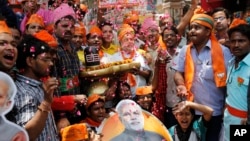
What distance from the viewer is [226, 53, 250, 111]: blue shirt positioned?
3666 millimetres

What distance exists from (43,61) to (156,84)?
1.62 meters

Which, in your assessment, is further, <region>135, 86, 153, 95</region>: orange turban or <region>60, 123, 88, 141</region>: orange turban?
<region>135, 86, 153, 95</region>: orange turban

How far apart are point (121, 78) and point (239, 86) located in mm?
989

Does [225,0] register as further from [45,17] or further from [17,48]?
[17,48]

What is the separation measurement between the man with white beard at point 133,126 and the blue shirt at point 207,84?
0.74 m

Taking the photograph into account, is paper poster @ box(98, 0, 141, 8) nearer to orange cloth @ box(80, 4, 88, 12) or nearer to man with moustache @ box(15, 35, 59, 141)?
orange cloth @ box(80, 4, 88, 12)

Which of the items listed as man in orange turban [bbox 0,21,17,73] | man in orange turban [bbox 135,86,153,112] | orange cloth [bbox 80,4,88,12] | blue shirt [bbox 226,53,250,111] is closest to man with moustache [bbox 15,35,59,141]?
man in orange turban [bbox 0,21,17,73]

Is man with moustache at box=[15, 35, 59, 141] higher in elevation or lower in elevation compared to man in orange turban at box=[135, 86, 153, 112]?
higher

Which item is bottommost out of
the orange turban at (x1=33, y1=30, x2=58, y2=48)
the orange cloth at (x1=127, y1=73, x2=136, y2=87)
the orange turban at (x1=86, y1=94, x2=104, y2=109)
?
the orange cloth at (x1=127, y1=73, x2=136, y2=87)

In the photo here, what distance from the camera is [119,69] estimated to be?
370 cm

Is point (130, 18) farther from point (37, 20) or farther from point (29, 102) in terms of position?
point (29, 102)

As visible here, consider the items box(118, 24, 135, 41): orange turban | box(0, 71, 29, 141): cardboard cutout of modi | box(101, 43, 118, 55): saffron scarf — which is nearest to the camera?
box(0, 71, 29, 141): cardboard cutout of modi

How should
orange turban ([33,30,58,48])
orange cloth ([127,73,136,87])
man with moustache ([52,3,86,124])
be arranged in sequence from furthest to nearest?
orange cloth ([127,73,136,87]) → man with moustache ([52,3,86,124]) → orange turban ([33,30,58,48])

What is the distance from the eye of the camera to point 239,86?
3699 millimetres
